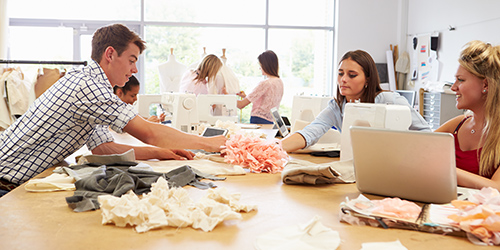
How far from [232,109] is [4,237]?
3.37 m

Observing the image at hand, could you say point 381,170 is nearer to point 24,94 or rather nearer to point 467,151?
point 467,151

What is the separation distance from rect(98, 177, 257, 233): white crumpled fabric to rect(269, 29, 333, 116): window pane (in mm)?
7351

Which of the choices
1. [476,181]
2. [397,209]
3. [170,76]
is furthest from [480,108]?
[170,76]

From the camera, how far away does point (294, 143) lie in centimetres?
288

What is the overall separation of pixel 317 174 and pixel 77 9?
7292 millimetres

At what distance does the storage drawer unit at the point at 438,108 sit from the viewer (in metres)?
5.98

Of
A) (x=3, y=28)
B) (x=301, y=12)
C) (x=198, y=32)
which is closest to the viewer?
(x=3, y=28)

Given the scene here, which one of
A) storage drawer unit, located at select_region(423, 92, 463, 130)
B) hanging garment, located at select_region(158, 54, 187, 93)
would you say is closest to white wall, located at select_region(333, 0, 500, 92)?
storage drawer unit, located at select_region(423, 92, 463, 130)

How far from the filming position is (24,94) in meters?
5.46

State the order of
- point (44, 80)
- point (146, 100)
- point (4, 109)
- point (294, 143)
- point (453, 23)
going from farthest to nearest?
point (453, 23) → point (44, 80) → point (4, 109) → point (146, 100) → point (294, 143)

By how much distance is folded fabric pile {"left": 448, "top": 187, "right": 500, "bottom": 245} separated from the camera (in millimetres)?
1232

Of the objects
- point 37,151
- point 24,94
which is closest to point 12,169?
point 37,151

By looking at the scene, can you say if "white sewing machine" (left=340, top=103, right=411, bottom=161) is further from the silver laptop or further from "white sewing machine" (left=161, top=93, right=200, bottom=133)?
"white sewing machine" (left=161, top=93, right=200, bottom=133)

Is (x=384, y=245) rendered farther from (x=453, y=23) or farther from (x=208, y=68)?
(x=453, y=23)
